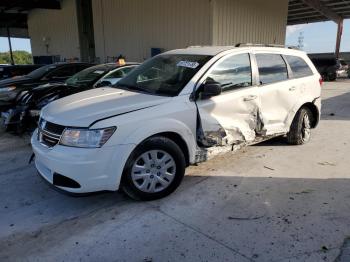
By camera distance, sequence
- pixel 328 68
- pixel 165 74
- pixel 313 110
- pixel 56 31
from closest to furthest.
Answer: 1. pixel 165 74
2. pixel 313 110
3. pixel 328 68
4. pixel 56 31

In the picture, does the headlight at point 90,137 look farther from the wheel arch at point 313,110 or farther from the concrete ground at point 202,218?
the wheel arch at point 313,110

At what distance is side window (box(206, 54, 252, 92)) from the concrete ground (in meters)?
1.17

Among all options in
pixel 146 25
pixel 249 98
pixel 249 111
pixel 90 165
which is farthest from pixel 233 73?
pixel 146 25

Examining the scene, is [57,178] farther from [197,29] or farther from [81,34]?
[81,34]

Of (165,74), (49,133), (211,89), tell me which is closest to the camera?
(49,133)

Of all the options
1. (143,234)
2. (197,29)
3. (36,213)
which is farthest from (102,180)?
(197,29)

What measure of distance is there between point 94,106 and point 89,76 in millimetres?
4449

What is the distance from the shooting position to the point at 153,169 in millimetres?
3525

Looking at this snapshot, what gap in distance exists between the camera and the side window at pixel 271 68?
467cm

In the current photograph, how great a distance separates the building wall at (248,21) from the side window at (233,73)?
29.3 feet

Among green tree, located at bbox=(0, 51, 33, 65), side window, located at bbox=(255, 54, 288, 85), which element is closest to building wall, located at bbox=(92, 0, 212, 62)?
side window, located at bbox=(255, 54, 288, 85)

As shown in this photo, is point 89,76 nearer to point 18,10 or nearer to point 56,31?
point 56,31

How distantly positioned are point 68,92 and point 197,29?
7974 mm

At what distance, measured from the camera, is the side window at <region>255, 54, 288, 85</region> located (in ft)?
15.3
